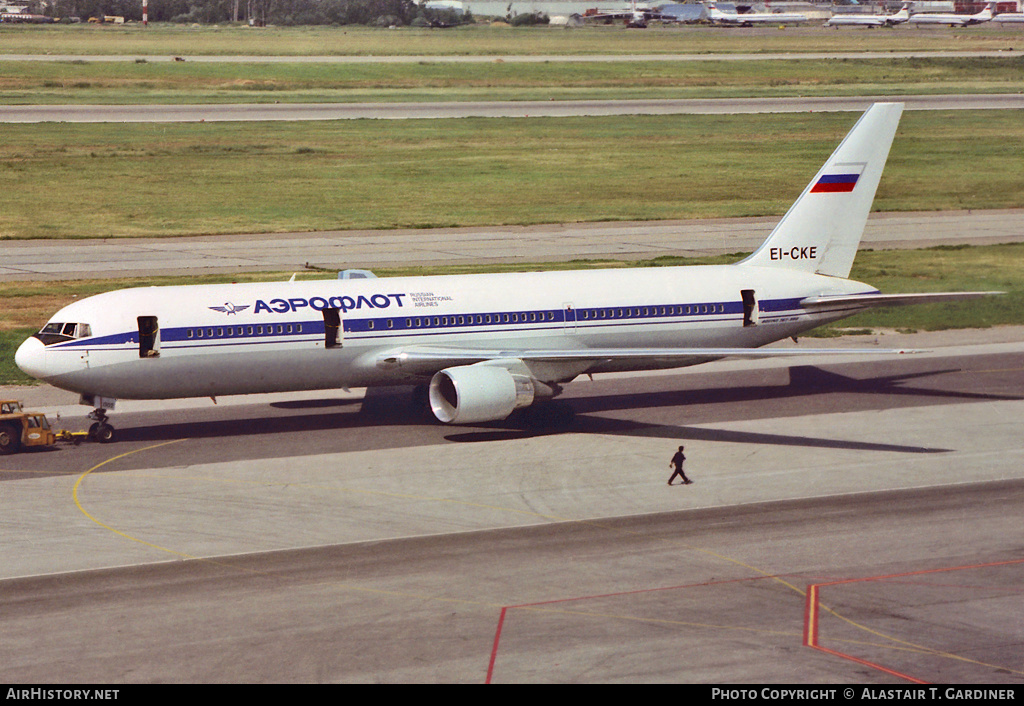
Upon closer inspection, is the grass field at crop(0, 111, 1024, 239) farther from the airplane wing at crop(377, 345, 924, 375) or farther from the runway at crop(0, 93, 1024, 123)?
the airplane wing at crop(377, 345, 924, 375)

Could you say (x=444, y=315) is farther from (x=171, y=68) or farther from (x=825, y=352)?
(x=171, y=68)

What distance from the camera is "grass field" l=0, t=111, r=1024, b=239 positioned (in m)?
87.5

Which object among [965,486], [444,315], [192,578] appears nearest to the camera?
[192,578]

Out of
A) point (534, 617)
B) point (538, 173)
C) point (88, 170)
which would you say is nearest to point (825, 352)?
point (534, 617)

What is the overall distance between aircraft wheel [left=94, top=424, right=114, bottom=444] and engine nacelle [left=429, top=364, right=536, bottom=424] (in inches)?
399

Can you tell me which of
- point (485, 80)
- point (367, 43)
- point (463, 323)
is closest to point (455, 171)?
point (485, 80)

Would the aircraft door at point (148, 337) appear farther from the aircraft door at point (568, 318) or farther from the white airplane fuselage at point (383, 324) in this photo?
the aircraft door at point (568, 318)

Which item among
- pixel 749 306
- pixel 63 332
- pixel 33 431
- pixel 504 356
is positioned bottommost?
pixel 33 431

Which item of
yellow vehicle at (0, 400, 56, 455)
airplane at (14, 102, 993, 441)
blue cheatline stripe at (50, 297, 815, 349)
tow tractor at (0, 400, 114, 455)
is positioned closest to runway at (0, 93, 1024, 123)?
airplane at (14, 102, 993, 441)

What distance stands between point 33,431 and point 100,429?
6.49 ft

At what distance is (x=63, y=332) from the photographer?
39.2 meters

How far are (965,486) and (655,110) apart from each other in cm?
9824

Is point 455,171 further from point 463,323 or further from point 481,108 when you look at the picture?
point 463,323

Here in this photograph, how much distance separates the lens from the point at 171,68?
150 meters
